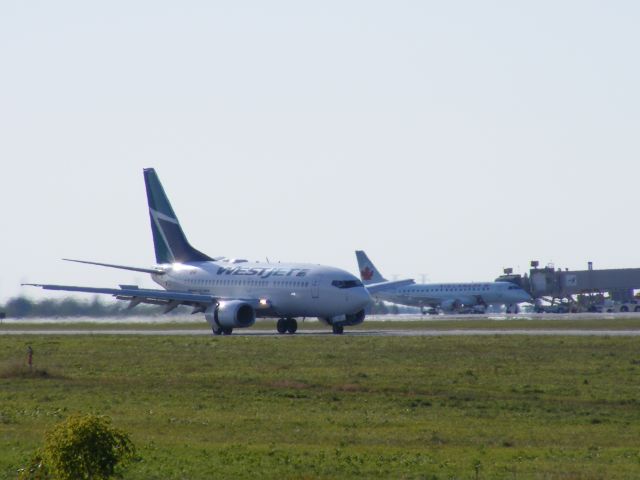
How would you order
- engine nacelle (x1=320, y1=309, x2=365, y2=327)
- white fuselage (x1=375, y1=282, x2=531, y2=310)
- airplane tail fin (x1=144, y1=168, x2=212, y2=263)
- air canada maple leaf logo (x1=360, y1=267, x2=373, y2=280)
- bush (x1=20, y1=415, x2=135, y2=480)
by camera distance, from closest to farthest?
bush (x1=20, y1=415, x2=135, y2=480) < engine nacelle (x1=320, y1=309, x2=365, y2=327) < airplane tail fin (x1=144, y1=168, x2=212, y2=263) < white fuselage (x1=375, y1=282, x2=531, y2=310) < air canada maple leaf logo (x1=360, y1=267, x2=373, y2=280)

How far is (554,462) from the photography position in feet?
67.0

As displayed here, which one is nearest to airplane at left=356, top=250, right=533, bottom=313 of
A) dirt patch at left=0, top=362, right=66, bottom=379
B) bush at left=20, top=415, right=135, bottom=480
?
dirt patch at left=0, top=362, right=66, bottom=379

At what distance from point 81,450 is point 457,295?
124m

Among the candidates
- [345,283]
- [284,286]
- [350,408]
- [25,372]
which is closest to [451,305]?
[284,286]

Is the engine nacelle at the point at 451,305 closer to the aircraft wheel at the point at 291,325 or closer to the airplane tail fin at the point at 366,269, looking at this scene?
the airplane tail fin at the point at 366,269

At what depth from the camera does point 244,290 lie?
71.7 m

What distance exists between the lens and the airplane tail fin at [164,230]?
78.7 m

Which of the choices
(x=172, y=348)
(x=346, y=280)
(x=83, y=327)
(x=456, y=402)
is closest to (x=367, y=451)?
(x=456, y=402)

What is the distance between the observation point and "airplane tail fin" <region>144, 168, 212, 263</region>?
78.7 m

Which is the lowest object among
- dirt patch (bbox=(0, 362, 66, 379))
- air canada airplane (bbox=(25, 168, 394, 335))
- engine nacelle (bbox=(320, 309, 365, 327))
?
dirt patch (bbox=(0, 362, 66, 379))

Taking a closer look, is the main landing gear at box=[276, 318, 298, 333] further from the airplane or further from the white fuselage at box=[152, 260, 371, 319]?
the airplane

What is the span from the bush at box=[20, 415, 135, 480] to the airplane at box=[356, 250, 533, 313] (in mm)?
116277

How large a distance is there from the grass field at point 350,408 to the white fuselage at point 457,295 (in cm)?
8223

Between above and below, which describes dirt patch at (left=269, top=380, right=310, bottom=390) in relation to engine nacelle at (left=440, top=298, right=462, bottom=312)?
below
